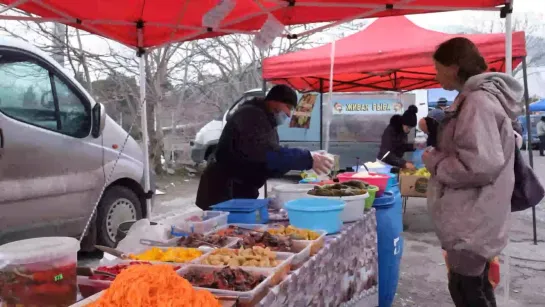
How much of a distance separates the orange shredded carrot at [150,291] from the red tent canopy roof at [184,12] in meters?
2.91

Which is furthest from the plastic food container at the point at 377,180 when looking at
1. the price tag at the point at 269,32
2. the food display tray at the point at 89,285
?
the food display tray at the point at 89,285

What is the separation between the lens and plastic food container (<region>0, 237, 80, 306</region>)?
1.43 m

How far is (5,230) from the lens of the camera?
4.50 m

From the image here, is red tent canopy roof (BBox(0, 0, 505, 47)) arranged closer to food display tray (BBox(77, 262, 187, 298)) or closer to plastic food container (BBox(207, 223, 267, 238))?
plastic food container (BBox(207, 223, 267, 238))

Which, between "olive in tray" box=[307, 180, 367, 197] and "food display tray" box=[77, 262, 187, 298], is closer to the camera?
"food display tray" box=[77, 262, 187, 298]

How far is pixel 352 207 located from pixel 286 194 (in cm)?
48

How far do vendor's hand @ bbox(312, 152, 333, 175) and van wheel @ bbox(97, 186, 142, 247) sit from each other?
315 centimetres

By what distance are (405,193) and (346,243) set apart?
448cm

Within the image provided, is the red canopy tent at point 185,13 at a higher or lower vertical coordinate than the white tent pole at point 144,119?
higher

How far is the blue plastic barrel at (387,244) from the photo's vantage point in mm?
3826

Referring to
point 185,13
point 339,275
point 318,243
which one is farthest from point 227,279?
point 185,13

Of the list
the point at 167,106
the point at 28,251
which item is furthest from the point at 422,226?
the point at 167,106

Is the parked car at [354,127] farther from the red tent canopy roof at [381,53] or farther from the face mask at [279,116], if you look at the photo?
the face mask at [279,116]

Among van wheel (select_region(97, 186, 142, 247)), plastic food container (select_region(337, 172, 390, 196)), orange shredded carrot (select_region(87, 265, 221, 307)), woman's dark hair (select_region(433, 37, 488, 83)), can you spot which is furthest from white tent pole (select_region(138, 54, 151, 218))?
orange shredded carrot (select_region(87, 265, 221, 307))
